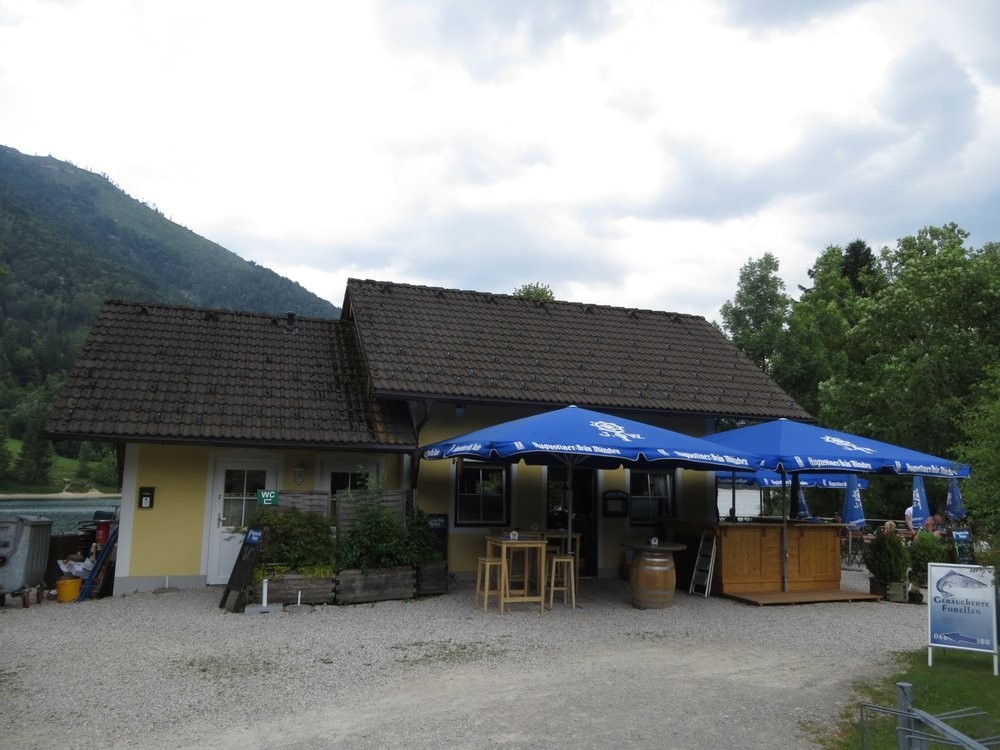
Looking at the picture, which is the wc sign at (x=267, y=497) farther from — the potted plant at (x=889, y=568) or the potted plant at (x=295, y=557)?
the potted plant at (x=889, y=568)

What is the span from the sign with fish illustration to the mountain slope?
14.8 m

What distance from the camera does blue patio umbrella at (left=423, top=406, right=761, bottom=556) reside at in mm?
9961

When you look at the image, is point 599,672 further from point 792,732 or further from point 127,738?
point 127,738

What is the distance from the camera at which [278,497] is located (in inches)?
444

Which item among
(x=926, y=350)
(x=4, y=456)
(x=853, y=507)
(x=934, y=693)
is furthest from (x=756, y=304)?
(x=4, y=456)

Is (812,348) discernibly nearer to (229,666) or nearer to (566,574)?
(566,574)

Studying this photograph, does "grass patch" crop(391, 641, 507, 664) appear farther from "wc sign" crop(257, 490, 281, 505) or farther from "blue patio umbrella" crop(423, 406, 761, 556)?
"wc sign" crop(257, 490, 281, 505)

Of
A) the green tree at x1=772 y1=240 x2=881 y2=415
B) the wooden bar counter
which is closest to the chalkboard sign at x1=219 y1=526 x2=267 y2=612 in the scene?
the wooden bar counter

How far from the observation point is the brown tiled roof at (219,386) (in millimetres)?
11641

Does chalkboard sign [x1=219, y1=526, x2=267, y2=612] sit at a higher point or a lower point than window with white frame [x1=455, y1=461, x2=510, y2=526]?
lower

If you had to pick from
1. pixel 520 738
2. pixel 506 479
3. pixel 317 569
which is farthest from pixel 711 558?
pixel 520 738

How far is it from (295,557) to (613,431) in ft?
15.6

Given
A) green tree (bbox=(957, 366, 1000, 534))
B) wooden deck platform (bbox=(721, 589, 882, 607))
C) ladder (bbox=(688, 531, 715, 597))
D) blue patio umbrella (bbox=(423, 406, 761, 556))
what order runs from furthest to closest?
ladder (bbox=(688, 531, 715, 597)), wooden deck platform (bbox=(721, 589, 882, 607)), blue patio umbrella (bbox=(423, 406, 761, 556)), green tree (bbox=(957, 366, 1000, 534))

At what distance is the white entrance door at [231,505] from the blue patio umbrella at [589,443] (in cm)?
309
